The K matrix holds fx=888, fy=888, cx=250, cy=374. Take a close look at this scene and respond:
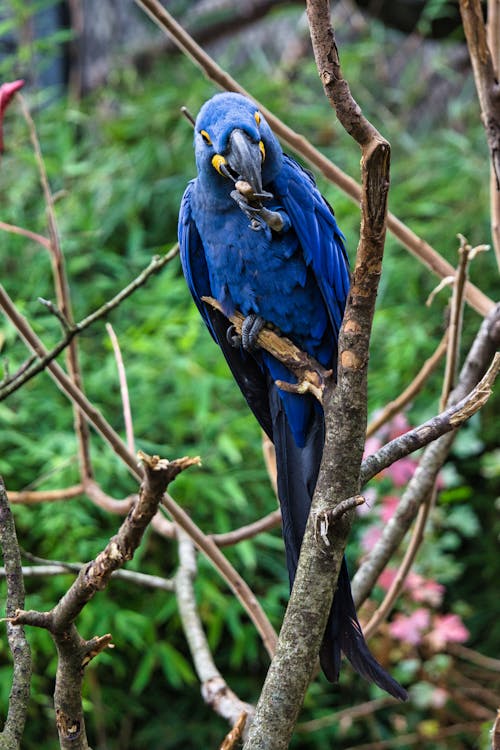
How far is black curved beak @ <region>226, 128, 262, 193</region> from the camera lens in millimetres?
1275

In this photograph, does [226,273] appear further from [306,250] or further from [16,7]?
[16,7]

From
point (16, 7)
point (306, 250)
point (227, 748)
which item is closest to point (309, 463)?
point (306, 250)

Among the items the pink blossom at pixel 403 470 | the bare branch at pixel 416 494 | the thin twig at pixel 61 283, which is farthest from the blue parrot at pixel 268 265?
the pink blossom at pixel 403 470

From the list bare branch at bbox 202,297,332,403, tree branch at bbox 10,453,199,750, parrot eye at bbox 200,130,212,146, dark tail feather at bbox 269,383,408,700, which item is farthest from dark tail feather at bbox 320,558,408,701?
parrot eye at bbox 200,130,212,146

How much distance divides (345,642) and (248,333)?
55cm

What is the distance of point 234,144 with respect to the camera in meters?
1.30

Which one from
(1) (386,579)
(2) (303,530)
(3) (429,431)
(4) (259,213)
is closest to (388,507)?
(1) (386,579)

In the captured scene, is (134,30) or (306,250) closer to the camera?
(306,250)

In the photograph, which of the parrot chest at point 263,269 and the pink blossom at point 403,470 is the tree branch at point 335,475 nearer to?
the parrot chest at point 263,269

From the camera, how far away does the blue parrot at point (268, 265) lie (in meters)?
1.35

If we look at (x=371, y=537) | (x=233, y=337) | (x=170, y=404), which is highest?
(x=170, y=404)

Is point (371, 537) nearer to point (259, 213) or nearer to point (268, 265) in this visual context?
point (268, 265)

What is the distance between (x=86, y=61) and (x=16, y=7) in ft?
4.72

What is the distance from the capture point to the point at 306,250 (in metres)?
1.47
